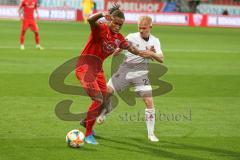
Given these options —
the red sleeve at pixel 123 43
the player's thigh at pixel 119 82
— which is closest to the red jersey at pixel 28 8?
the player's thigh at pixel 119 82

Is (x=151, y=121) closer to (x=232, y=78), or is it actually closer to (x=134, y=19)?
(x=232, y=78)

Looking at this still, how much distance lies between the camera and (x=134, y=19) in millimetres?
49438

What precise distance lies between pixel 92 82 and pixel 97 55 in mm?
458

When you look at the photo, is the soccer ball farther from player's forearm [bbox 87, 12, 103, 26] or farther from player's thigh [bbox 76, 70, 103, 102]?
player's forearm [bbox 87, 12, 103, 26]

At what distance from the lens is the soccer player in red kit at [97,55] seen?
31.2 feet

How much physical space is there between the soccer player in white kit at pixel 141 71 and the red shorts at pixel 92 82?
21.6 inches

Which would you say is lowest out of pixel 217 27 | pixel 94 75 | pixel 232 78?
pixel 217 27

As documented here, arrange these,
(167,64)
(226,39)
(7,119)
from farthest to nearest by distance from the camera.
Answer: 1. (226,39)
2. (167,64)
3. (7,119)

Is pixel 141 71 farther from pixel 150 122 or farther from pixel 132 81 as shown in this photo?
pixel 150 122

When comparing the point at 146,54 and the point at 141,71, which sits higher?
the point at 146,54

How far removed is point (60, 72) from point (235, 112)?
6868 mm

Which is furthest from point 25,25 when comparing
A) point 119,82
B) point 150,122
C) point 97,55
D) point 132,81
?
point 150,122

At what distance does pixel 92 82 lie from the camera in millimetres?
9945

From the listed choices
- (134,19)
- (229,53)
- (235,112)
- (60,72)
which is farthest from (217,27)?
(235,112)
